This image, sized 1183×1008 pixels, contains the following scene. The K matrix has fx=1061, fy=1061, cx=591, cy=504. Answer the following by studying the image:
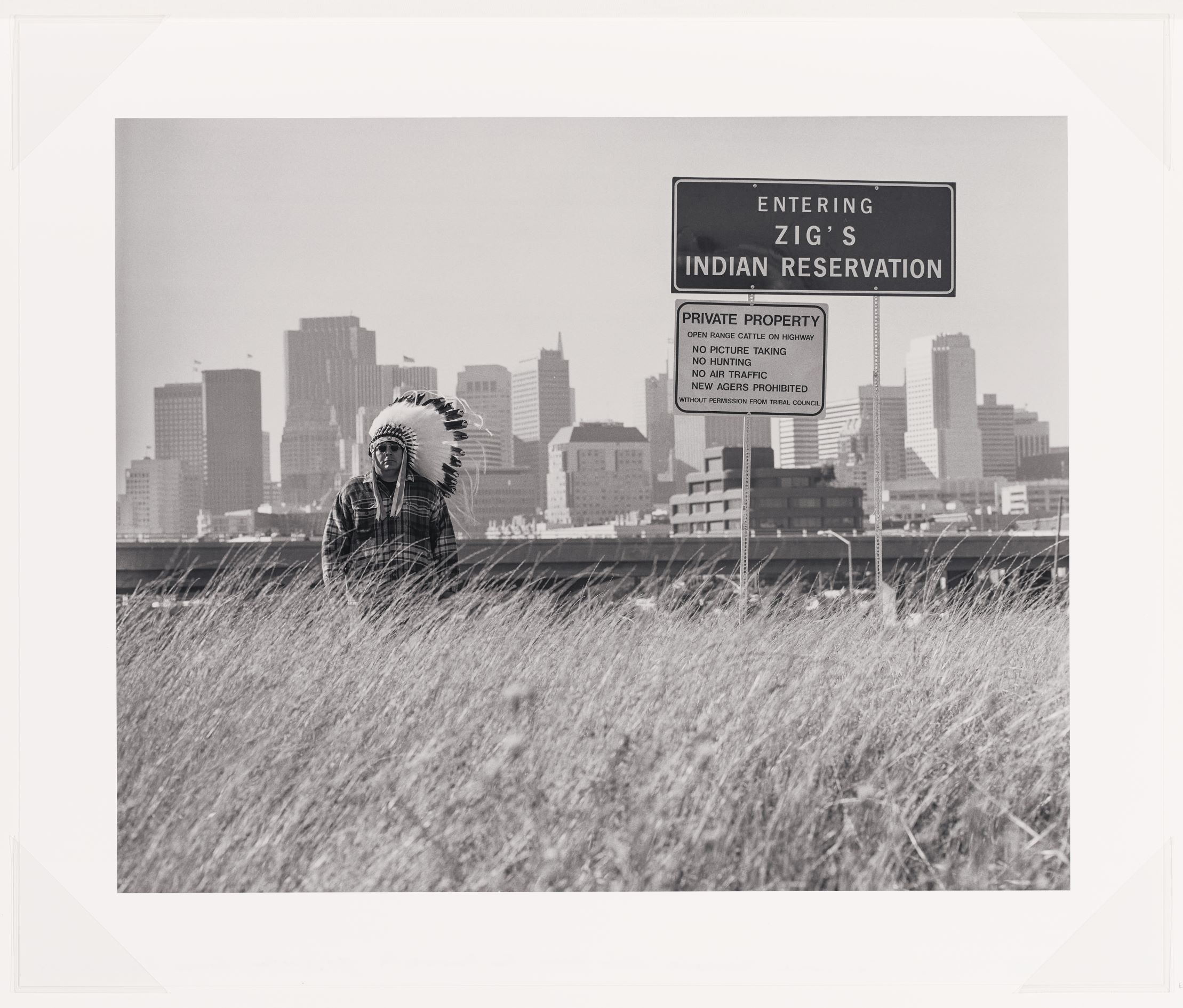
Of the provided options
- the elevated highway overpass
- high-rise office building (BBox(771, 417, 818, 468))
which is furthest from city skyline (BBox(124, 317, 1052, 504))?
the elevated highway overpass

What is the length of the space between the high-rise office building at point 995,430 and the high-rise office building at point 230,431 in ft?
401

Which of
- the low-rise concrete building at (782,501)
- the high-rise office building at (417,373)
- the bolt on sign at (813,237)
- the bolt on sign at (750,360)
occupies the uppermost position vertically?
the high-rise office building at (417,373)

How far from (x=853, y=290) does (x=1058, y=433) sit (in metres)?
1.00

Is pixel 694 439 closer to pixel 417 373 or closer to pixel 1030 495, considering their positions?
pixel 1030 495

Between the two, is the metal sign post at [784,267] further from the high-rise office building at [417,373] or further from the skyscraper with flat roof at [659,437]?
the skyscraper with flat roof at [659,437]

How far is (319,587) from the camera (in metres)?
4.97

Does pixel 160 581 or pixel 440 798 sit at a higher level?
pixel 160 581

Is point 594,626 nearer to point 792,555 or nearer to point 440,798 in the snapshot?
point 440,798

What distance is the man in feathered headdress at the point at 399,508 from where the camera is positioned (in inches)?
189

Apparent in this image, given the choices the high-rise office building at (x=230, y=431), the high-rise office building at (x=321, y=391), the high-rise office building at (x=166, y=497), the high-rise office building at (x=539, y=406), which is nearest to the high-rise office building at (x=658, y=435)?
the high-rise office building at (x=539, y=406)

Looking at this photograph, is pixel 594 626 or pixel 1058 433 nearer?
pixel 1058 433

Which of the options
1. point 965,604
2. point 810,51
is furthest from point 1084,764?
point 810,51

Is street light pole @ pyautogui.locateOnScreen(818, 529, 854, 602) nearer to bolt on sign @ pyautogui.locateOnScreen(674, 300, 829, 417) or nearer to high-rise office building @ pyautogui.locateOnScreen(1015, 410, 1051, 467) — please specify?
bolt on sign @ pyautogui.locateOnScreen(674, 300, 829, 417)

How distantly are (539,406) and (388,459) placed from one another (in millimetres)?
175526
